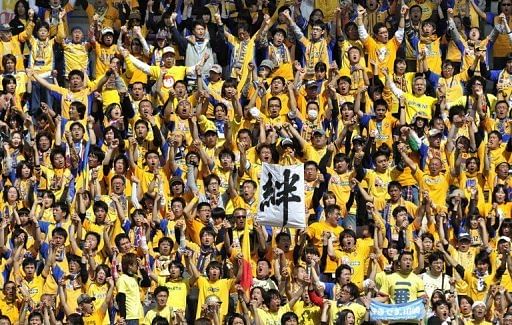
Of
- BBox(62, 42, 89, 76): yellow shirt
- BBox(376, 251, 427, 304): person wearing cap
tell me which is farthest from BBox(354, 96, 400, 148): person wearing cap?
BBox(62, 42, 89, 76): yellow shirt

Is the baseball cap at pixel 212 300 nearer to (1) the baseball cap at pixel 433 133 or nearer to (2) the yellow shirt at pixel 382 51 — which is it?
(1) the baseball cap at pixel 433 133

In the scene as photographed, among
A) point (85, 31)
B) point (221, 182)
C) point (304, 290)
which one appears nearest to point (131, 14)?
point (85, 31)

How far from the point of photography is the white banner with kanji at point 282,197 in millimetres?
32812

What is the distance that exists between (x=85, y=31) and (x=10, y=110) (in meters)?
2.94

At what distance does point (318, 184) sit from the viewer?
34.0 meters

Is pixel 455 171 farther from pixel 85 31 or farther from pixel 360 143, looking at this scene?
pixel 85 31

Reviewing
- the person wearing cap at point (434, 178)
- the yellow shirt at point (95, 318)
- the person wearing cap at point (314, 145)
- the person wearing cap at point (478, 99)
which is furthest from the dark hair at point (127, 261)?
the person wearing cap at point (478, 99)

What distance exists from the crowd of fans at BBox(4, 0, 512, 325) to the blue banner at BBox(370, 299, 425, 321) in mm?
131

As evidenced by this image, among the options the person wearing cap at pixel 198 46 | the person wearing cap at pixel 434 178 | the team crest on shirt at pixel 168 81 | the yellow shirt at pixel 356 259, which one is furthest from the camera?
the person wearing cap at pixel 198 46

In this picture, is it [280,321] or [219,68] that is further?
[219,68]

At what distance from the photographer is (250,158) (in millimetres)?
34531

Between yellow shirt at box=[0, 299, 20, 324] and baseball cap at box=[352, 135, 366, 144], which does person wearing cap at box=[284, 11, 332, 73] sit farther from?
yellow shirt at box=[0, 299, 20, 324]

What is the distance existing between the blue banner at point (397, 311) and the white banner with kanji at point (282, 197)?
1631 millimetres

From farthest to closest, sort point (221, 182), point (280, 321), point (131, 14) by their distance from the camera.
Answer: point (131, 14) < point (221, 182) < point (280, 321)
